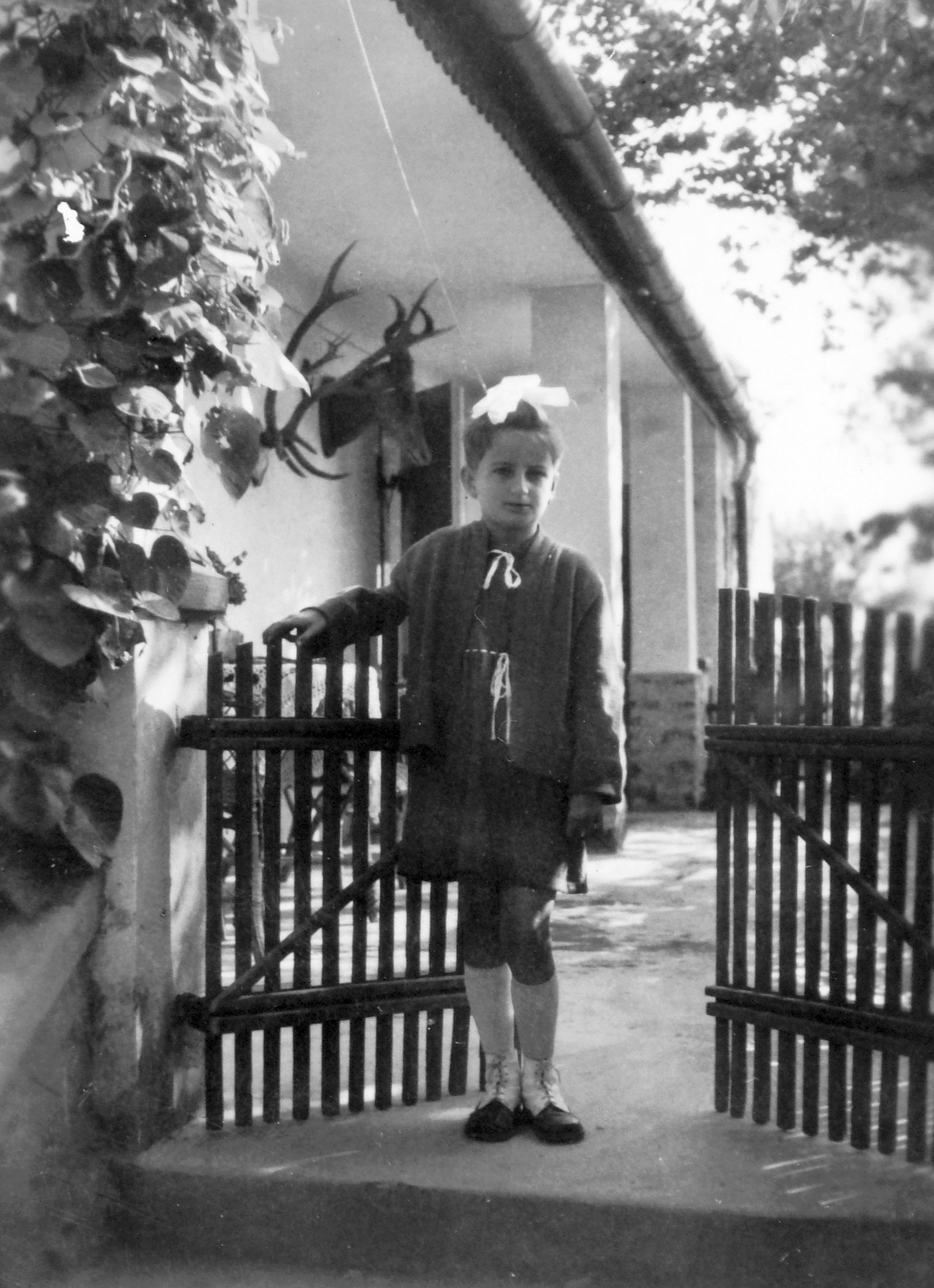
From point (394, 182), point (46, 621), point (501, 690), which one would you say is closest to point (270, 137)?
point (46, 621)

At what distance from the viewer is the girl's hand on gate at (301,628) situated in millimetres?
2859

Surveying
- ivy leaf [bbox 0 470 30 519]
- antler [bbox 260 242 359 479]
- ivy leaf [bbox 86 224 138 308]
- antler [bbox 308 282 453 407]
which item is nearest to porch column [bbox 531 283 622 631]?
antler [bbox 308 282 453 407]

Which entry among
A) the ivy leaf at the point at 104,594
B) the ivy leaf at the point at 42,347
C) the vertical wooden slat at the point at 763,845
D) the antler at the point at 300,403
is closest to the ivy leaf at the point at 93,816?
the ivy leaf at the point at 104,594

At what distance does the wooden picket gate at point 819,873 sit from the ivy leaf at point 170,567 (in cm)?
117

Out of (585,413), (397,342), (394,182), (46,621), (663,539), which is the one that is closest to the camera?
(46,621)

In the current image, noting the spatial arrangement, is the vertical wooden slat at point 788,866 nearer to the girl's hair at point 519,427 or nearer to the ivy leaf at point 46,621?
the girl's hair at point 519,427

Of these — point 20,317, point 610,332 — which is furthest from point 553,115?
point 20,317

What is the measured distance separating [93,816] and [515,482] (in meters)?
1.09

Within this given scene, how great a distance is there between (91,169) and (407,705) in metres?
1.22

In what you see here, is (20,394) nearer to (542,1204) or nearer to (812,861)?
(542,1204)

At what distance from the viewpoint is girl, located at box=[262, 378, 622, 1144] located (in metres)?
2.85

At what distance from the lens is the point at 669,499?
988 centimetres

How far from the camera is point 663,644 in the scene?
9914mm

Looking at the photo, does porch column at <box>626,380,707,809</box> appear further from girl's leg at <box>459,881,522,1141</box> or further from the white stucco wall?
girl's leg at <box>459,881,522,1141</box>
